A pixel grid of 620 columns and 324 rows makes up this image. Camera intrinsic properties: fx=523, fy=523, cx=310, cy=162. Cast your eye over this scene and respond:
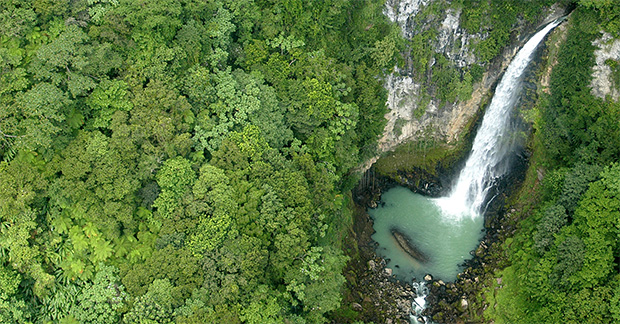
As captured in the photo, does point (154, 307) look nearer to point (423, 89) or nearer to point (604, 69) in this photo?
point (423, 89)

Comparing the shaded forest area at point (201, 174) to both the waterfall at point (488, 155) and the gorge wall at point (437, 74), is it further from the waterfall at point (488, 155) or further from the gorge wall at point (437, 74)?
the gorge wall at point (437, 74)

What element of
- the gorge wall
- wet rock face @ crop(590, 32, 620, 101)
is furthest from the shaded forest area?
the gorge wall

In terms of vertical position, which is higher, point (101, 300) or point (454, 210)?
point (454, 210)

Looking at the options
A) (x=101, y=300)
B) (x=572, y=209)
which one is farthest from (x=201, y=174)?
(x=572, y=209)

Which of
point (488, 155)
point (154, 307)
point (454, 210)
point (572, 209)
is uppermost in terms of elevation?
point (572, 209)

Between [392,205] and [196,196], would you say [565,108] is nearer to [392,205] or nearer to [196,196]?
[392,205]

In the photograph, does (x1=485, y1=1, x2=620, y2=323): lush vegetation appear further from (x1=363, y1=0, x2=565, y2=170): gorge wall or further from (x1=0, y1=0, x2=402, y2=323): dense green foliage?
(x1=0, y1=0, x2=402, y2=323): dense green foliage
